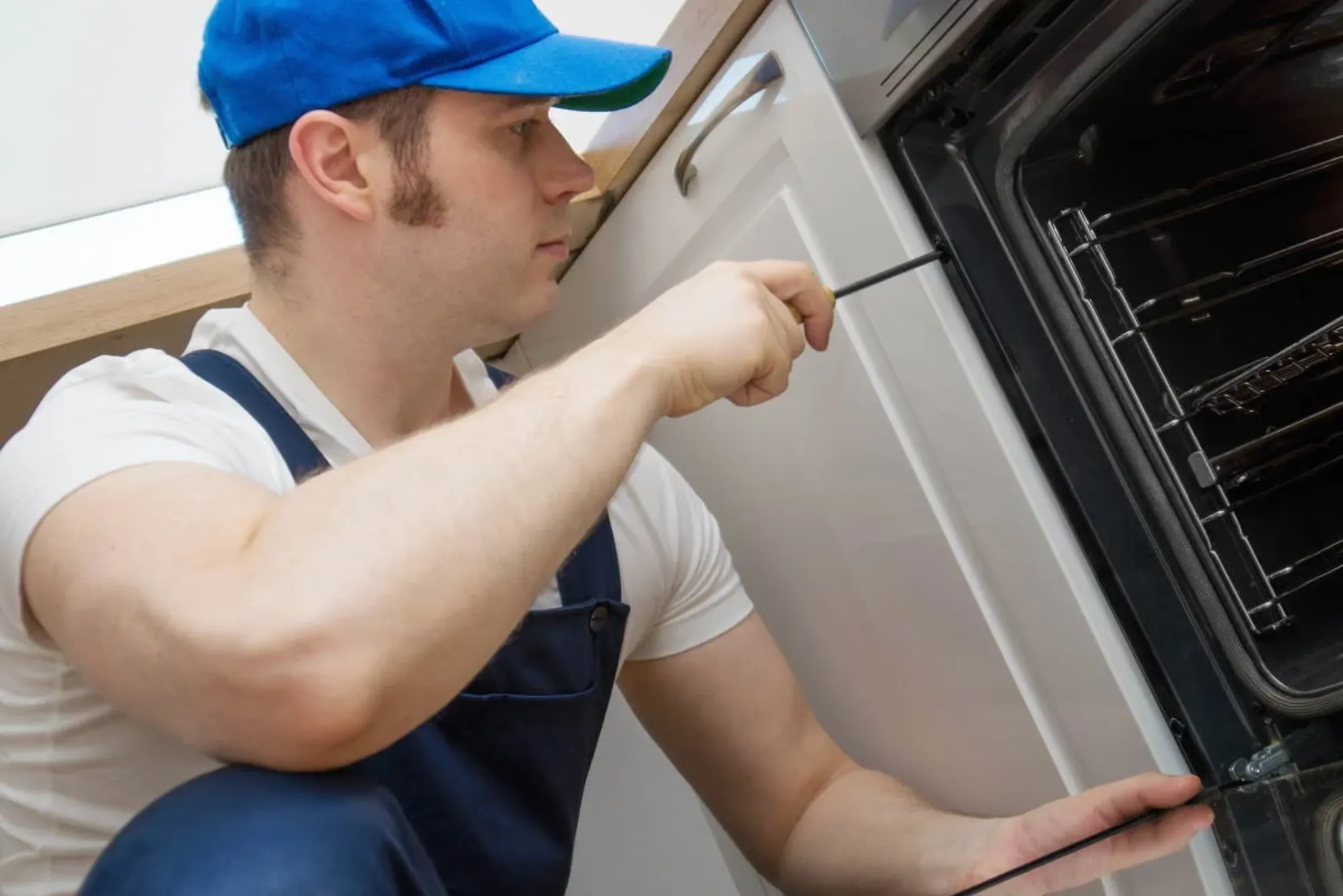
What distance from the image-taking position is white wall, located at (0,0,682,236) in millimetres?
1410

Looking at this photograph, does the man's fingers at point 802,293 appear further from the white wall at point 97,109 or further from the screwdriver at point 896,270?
the white wall at point 97,109

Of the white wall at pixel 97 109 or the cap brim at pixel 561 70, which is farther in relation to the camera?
the white wall at pixel 97 109

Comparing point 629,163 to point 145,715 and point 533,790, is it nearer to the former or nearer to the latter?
point 533,790

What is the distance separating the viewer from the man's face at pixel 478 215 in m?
0.83

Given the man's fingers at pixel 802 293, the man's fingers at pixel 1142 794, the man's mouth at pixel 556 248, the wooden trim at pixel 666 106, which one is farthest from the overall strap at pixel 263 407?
the man's fingers at pixel 1142 794

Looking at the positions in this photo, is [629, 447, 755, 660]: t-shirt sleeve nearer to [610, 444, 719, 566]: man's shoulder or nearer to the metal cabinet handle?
[610, 444, 719, 566]: man's shoulder

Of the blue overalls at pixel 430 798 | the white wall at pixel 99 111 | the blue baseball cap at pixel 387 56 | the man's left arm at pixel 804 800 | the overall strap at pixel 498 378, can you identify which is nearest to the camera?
the blue overalls at pixel 430 798

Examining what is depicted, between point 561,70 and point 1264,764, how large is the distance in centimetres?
67

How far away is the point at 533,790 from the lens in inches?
33.4

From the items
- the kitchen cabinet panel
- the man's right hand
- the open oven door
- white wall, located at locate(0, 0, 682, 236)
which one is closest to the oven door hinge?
the open oven door

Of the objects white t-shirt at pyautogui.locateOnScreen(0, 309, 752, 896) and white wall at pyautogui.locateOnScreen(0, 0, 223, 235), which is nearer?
white t-shirt at pyautogui.locateOnScreen(0, 309, 752, 896)

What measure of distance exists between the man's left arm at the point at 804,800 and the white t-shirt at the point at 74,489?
0.71 feet

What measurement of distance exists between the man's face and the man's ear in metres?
0.02

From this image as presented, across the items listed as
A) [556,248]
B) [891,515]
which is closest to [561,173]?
[556,248]
